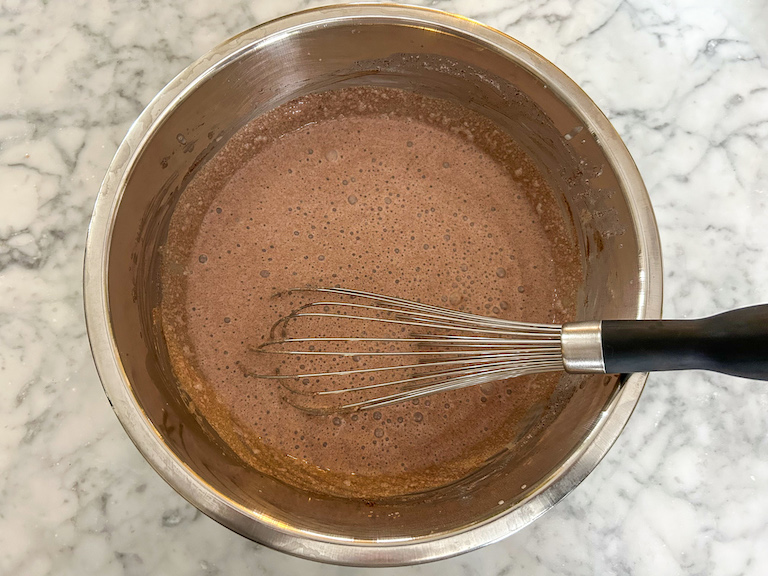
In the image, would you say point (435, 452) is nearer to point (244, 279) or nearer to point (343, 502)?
point (343, 502)

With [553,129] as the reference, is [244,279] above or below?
below

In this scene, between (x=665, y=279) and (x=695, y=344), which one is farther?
(x=665, y=279)

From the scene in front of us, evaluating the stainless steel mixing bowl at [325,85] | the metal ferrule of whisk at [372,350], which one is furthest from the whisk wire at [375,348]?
the stainless steel mixing bowl at [325,85]

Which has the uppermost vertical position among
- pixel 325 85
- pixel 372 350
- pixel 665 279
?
pixel 325 85

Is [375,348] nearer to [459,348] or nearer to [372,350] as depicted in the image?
[372,350]

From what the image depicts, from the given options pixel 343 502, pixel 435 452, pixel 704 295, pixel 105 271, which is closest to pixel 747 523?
pixel 704 295

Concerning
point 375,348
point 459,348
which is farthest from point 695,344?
point 375,348

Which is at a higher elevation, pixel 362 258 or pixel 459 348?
pixel 362 258
